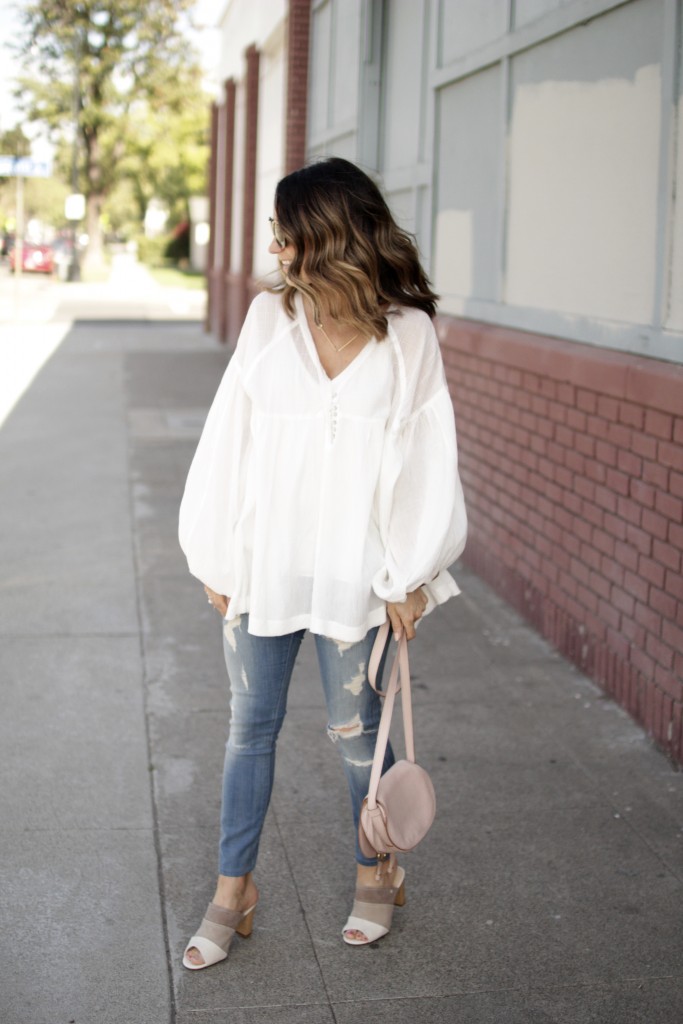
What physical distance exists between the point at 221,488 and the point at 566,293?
130 inches

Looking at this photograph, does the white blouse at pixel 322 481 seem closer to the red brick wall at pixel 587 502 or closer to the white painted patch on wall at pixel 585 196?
the red brick wall at pixel 587 502

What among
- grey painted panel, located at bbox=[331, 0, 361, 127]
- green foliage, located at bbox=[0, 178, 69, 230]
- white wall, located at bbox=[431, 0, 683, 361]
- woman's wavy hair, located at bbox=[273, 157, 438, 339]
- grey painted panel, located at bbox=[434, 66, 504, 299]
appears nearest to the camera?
woman's wavy hair, located at bbox=[273, 157, 438, 339]

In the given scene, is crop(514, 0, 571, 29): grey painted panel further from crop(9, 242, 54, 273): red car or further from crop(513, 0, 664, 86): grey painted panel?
crop(9, 242, 54, 273): red car

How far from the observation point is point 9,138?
3853 cm

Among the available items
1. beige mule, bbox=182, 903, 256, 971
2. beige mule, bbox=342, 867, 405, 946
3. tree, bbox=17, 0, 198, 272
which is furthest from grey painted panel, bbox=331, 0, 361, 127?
tree, bbox=17, 0, 198, 272

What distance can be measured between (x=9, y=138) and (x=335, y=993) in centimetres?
3817

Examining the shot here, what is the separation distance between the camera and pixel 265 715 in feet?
11.0

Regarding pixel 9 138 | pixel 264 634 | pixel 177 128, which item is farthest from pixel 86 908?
pixel 177 128

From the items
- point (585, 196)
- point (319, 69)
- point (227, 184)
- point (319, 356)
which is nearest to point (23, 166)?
point (227, 184)

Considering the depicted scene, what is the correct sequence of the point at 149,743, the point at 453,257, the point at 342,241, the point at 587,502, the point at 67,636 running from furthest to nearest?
the point at 453,257, the point at 67,636, the point at 587,502, the point at 149,743, the point at 342,241

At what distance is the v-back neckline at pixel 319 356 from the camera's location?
317 centimetres

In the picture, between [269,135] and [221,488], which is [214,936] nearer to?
[221,488]

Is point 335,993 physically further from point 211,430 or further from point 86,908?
point 211,430

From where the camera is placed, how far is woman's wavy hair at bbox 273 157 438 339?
3.10 metres
